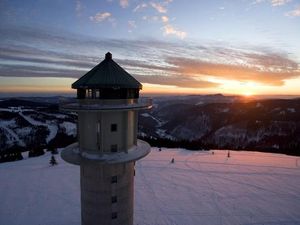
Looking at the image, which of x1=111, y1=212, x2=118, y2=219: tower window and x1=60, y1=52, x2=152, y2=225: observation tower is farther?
x1=111, y1=212, x2=118, y2=219: tower window

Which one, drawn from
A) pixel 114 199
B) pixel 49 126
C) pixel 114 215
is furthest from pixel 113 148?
pixel 49 126

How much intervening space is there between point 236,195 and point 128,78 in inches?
963

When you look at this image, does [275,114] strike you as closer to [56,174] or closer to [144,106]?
[56,174]

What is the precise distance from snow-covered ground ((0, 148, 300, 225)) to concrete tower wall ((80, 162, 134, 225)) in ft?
38.1

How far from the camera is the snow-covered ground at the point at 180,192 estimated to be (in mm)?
23609

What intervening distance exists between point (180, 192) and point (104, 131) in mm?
22450

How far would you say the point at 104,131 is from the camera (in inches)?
422

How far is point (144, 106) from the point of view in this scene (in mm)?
11477

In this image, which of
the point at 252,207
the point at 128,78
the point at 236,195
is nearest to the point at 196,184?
the point at 236,195

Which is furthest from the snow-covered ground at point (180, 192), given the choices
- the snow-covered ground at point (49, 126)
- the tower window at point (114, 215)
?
the snow-covered ground at point (49, 126)

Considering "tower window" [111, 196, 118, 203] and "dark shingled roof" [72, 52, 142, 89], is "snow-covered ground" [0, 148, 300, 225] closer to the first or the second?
"tower window" [111, 196, 118, 203]

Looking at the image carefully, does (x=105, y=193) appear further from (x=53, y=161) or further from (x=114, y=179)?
(x=53, y=161)

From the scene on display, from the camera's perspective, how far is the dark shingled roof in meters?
10.4

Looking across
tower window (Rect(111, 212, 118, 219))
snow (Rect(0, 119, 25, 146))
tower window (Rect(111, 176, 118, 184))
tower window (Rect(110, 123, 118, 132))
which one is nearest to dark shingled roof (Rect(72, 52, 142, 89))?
tower window (Rect(110, 123, 118, 132))
